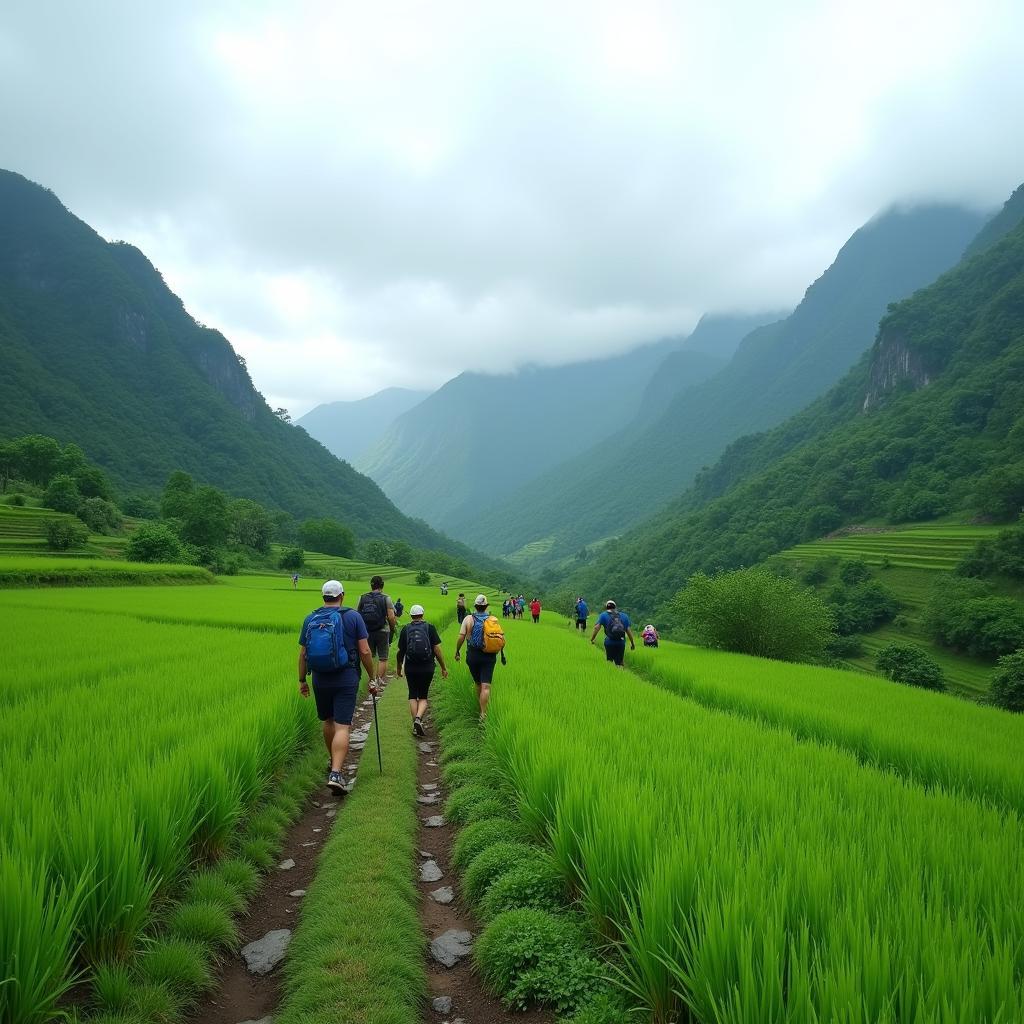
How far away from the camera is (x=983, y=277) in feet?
450

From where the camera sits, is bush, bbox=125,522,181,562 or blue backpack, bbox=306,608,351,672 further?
bush, bbox=125,522,181,562

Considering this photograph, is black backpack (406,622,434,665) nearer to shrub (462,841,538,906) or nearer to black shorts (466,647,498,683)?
black shorts (466,647,498,683)

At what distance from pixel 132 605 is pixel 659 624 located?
67998mm

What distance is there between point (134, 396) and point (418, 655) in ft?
620

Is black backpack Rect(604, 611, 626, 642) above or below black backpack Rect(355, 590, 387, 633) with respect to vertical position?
below

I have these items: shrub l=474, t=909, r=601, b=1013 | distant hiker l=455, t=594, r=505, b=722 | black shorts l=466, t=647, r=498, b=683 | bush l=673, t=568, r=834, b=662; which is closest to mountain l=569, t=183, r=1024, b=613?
bush l=673, t=568, r=834, b=662

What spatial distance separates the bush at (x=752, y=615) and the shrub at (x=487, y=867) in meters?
20.1

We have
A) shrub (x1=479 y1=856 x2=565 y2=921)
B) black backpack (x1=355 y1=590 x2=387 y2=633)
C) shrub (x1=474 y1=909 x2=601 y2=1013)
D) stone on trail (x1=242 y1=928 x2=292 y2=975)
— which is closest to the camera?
shrub (x1=474 y1=909 x2=601 y2=1013)

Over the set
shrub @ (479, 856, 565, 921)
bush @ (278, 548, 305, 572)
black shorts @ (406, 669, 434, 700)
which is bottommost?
bush @ (278, 548, 305, 572)

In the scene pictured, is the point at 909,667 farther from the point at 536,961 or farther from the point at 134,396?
the point at 134,396

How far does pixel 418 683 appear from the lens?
8.90m

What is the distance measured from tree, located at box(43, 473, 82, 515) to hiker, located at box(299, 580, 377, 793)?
61005 mm

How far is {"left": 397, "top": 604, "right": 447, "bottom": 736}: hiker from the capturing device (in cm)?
862

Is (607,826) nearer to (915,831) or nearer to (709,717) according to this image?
(915,831)
